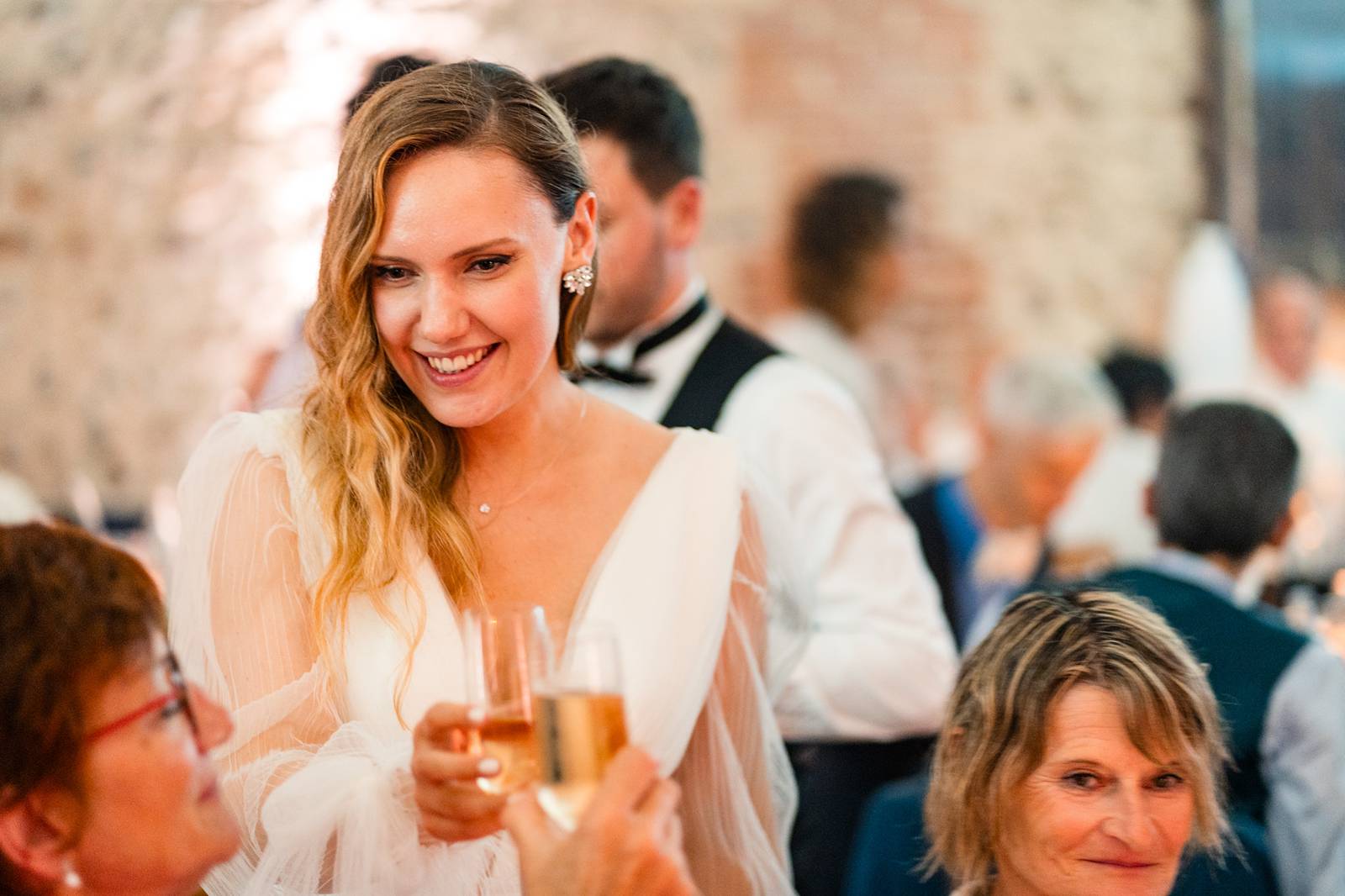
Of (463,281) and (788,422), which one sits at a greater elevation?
(463,281)

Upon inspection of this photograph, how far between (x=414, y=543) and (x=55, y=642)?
0.65 meters

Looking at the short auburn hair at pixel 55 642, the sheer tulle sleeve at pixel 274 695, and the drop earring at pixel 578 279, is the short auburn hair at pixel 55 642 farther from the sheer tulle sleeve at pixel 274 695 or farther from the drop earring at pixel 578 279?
the drop earring at pixel 578 279

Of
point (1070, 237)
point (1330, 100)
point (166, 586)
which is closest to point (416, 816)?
point (166, 586)

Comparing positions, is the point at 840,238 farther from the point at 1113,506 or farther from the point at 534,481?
the point at 534,481

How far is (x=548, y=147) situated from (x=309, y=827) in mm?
904

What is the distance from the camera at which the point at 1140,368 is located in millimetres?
5988

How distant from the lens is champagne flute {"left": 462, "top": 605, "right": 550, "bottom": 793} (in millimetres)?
1381

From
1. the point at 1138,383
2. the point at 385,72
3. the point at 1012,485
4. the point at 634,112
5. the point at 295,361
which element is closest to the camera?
the point at 385,72

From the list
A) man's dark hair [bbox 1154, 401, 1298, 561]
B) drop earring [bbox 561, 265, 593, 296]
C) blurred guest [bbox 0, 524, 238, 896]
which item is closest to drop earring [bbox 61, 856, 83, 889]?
blurred guest [bbox 0, 524, 238, 896]

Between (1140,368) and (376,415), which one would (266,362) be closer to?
(376,415)

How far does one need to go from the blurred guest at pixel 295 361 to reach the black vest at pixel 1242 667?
5.15 ft

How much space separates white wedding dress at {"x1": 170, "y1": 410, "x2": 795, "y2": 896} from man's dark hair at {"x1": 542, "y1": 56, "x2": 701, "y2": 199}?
2.55 ft

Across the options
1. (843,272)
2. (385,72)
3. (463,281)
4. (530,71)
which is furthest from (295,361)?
(843,272)

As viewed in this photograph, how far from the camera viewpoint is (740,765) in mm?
2154
